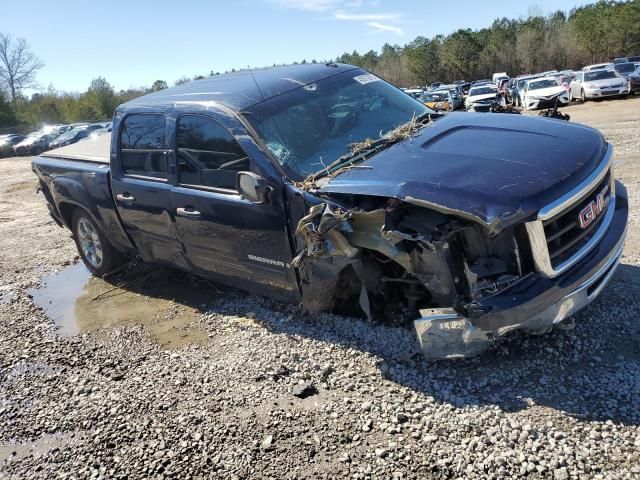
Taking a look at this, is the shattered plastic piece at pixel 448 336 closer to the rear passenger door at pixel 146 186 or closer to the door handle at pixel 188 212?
the door handle at pixel 188 212

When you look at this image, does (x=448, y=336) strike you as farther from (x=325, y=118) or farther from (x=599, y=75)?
(x=599, y=75)

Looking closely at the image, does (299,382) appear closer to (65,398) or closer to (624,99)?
(65,398)

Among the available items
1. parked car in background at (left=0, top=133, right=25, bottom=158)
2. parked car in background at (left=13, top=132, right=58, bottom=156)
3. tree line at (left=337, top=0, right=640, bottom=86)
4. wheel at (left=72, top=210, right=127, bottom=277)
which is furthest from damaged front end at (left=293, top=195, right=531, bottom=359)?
tree line at (left=337, top=0, right=640, bottom=86)

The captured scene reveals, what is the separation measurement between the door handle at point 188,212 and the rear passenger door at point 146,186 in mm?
157

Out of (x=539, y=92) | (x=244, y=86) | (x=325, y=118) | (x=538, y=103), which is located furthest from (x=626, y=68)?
(x=244, y=86)

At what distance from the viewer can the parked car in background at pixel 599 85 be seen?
933 inches

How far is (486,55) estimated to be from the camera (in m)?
65.5

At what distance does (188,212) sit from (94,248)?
2.40 m

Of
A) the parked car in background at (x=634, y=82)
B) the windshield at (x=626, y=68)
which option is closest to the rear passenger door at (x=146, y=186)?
the parked car in background at (x=634, y=82)

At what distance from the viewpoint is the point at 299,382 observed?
350 centimetres

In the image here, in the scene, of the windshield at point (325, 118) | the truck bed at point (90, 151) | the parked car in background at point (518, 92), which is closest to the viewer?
the windshield at point (325, 118)

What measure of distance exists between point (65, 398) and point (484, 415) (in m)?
2.91

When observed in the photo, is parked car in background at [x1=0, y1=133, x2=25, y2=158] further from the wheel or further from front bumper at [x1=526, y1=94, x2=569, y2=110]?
the wheel

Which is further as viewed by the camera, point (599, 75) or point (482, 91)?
point (482, 91)
